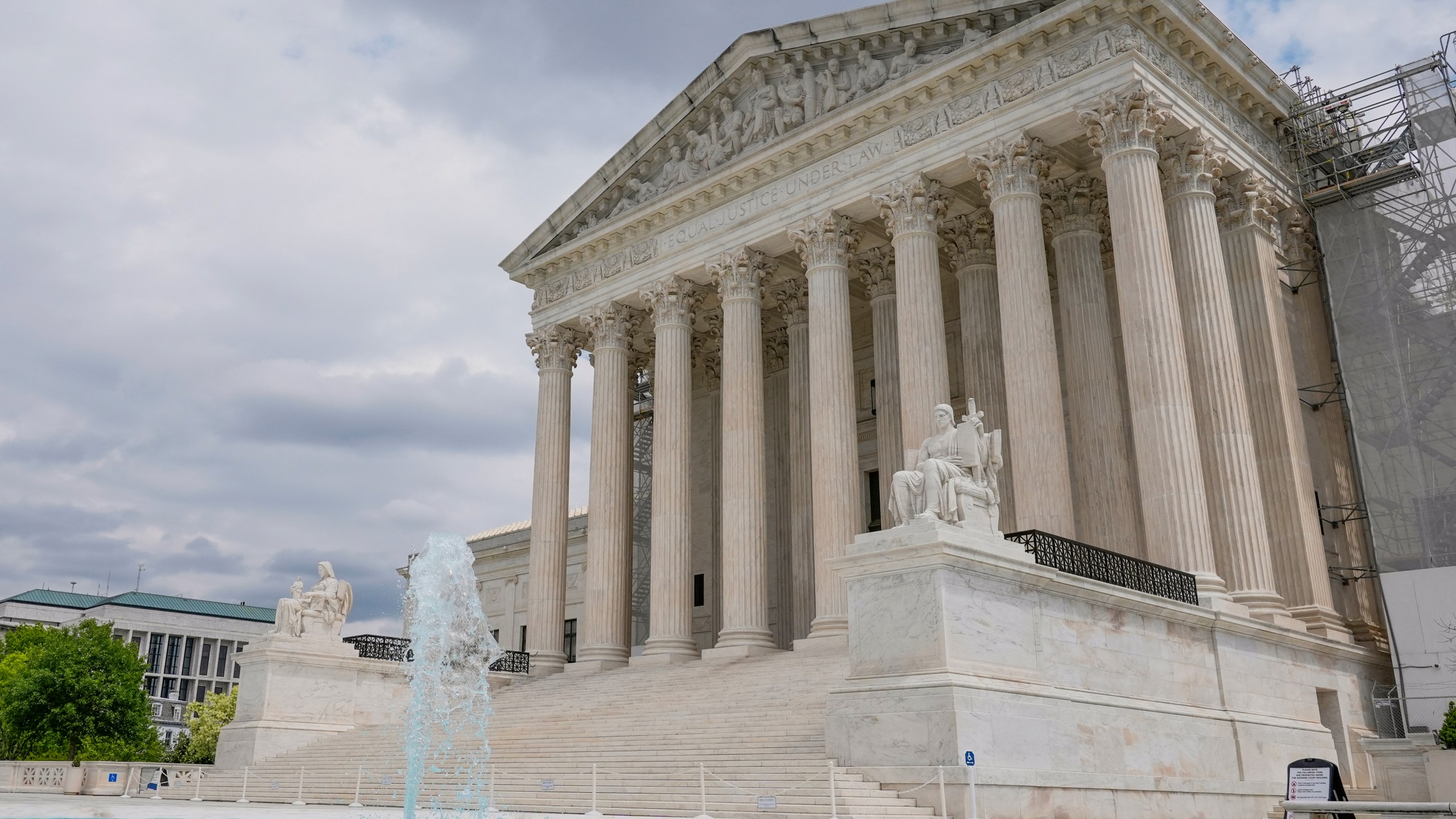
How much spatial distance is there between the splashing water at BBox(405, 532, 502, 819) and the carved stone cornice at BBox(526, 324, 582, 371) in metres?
6.96

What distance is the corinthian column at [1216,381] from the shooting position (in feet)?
77.5

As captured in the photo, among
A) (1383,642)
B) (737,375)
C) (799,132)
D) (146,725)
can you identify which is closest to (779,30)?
(799,132)

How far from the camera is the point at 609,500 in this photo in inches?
1358

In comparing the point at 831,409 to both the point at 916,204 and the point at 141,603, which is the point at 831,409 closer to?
the point at 916,204

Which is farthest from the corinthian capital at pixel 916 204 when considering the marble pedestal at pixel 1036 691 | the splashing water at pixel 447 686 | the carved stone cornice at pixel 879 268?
the splashing water at pixel 447 686

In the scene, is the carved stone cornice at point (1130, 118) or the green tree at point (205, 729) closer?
the carved stone cornice at point (1130, 118)

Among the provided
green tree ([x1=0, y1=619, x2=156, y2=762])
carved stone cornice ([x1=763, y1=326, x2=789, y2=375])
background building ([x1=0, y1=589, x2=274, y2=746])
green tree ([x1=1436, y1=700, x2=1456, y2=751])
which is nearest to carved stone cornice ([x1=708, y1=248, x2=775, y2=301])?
carved stone cornice ([x1=763, y1=326, x2=789, y2=375])

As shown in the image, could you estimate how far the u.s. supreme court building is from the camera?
18375 millimetres

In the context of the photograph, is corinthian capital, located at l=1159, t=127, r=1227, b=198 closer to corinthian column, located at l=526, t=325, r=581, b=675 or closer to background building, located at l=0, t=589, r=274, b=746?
corinthian column, located at l=526, t=325, r=581, b=675

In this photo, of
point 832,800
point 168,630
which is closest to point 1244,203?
point 832,800

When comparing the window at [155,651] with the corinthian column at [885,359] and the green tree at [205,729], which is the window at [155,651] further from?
the corinthian column at [885,359]

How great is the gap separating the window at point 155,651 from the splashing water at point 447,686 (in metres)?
76.2

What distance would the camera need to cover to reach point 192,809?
66.3ft

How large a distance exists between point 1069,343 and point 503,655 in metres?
18.1
